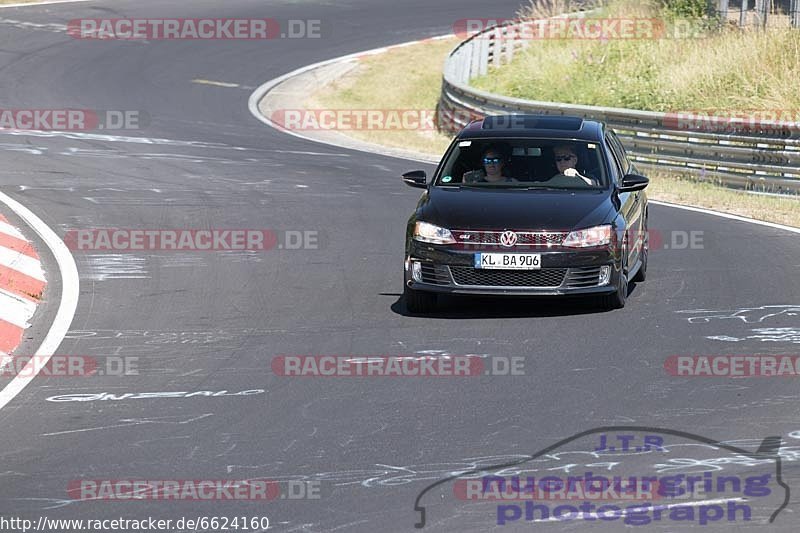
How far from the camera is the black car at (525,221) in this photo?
37.3 ft

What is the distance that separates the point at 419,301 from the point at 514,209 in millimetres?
1100

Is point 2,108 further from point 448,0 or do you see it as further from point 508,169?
point 448,0

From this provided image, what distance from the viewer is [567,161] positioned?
41.2 feet

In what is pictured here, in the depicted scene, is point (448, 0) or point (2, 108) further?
point (448, 0)

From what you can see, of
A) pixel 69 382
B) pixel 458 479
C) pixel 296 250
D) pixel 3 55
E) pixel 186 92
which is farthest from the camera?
pixel 3 55

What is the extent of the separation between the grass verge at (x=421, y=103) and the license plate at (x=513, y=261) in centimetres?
675

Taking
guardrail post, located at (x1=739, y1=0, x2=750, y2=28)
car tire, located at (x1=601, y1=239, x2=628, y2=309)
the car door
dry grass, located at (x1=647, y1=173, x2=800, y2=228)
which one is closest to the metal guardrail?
dry grass, located at (x1=647, y1=173, x2=800, y2=228)

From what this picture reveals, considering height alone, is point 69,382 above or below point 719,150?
above

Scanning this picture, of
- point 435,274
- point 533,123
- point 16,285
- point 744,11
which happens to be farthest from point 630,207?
point 744,11

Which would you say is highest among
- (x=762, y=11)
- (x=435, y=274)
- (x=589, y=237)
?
(x=589, y=237)

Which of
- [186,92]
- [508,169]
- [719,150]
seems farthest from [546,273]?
[186,92]

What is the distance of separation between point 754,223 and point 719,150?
449cm

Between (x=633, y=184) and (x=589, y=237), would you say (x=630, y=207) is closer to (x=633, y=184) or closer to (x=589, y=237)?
(x=633, y=184)

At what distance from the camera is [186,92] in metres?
33.6
